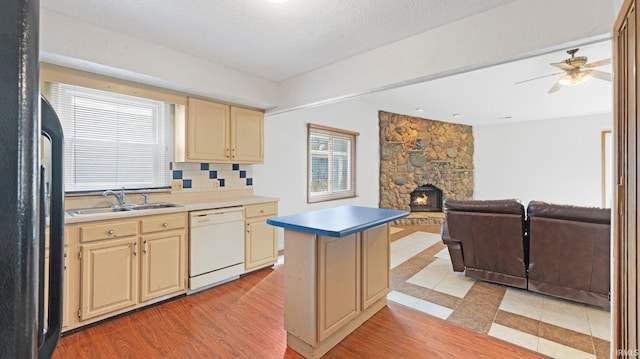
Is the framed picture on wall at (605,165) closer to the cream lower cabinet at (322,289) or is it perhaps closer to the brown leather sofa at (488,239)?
the brown leather sofa at (488,239)

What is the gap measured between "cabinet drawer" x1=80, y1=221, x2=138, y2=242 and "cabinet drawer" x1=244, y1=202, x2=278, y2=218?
3.70 ft

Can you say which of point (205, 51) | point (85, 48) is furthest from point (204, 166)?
point (85, 48)

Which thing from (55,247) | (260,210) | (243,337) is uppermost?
(55,247)

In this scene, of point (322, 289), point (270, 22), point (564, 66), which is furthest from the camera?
point (564, 66)

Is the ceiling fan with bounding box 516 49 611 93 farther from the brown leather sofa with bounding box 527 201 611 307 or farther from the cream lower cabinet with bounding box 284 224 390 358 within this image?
the cream lower cabinet with bounding box 284 224 390 358

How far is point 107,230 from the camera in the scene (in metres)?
2.25

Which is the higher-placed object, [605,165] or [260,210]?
[605,165]

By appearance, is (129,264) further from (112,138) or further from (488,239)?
(488,239)

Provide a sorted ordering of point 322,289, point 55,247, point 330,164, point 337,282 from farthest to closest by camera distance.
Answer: point 330,164 < point 337,282 < point 322,289 < point 55,247

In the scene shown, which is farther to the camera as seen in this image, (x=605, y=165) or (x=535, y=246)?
(x=605, y=165)

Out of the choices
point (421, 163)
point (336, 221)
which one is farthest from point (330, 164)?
point (336, 221)

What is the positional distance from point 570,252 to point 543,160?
5.45 meters

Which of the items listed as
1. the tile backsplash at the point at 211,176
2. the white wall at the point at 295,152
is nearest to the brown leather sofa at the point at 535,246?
the white wall at the point at 295,152

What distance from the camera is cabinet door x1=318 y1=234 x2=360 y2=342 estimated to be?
75.1 inches
